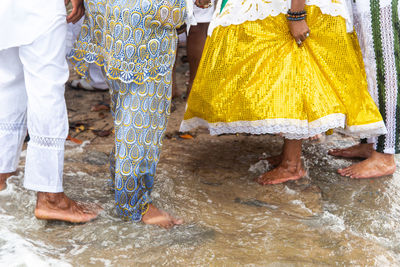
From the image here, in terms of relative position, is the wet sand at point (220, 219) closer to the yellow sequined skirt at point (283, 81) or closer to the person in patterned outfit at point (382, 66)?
the person in patterned outfit at point (382, 66)

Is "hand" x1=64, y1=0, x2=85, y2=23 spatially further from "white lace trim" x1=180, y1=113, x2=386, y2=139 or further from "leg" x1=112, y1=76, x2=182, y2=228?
"white lace trim" x1=180, y1=113, x2=386, y2=139

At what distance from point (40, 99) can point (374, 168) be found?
2.16 metres

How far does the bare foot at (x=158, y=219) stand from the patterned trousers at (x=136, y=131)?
0.36 ft

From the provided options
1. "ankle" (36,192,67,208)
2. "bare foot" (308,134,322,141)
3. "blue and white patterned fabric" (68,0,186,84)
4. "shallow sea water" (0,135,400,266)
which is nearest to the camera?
"blue and white patterned fabric" (68,0,186,84)

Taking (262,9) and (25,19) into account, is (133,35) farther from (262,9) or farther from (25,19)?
(262,9)

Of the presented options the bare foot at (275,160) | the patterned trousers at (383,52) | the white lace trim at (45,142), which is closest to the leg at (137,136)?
the white lace trim at (45,142)

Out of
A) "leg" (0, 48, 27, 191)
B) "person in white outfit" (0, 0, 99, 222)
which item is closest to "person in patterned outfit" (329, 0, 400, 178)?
"person in white outfit" (0, 0, 99, 222)

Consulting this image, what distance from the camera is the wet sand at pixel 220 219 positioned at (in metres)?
2.22

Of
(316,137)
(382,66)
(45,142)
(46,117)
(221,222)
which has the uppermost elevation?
(382,66)

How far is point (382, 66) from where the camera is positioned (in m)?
3.02

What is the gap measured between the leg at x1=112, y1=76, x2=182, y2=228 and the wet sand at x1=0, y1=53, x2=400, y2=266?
196 mm

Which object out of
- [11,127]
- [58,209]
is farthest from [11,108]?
[58,209]

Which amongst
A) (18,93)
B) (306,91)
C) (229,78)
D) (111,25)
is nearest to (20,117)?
(18,93)

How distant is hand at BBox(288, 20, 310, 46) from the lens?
2.72 metres
